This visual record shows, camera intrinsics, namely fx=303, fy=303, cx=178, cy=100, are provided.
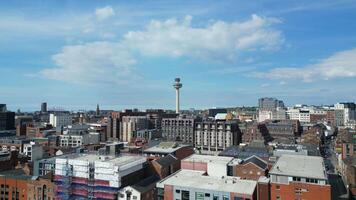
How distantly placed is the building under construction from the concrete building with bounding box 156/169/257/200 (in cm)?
712

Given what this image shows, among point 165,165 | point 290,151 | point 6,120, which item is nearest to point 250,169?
point 165,165

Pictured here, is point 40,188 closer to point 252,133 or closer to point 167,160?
point 167,160

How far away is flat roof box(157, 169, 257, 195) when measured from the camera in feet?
161

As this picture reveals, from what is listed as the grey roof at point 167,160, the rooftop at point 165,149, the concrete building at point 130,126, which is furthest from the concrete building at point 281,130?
the grey roof at point 167,160

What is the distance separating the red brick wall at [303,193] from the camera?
158ft

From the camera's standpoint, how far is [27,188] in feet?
201

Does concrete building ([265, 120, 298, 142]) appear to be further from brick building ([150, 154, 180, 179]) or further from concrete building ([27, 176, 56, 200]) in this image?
concrete building ([27, 176, 56, 200])

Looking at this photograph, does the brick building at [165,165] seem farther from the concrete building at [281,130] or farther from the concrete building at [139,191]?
the concrete building at [281,130]

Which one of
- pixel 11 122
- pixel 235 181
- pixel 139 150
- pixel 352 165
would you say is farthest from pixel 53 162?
pixel 11 122

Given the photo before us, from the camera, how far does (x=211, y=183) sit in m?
52.6

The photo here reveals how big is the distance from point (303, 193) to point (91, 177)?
36.9 metres

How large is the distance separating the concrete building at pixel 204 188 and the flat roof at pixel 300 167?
5503 mm

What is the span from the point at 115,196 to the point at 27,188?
2056 cm

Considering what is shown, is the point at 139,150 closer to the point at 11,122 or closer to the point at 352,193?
the point at 352,193
